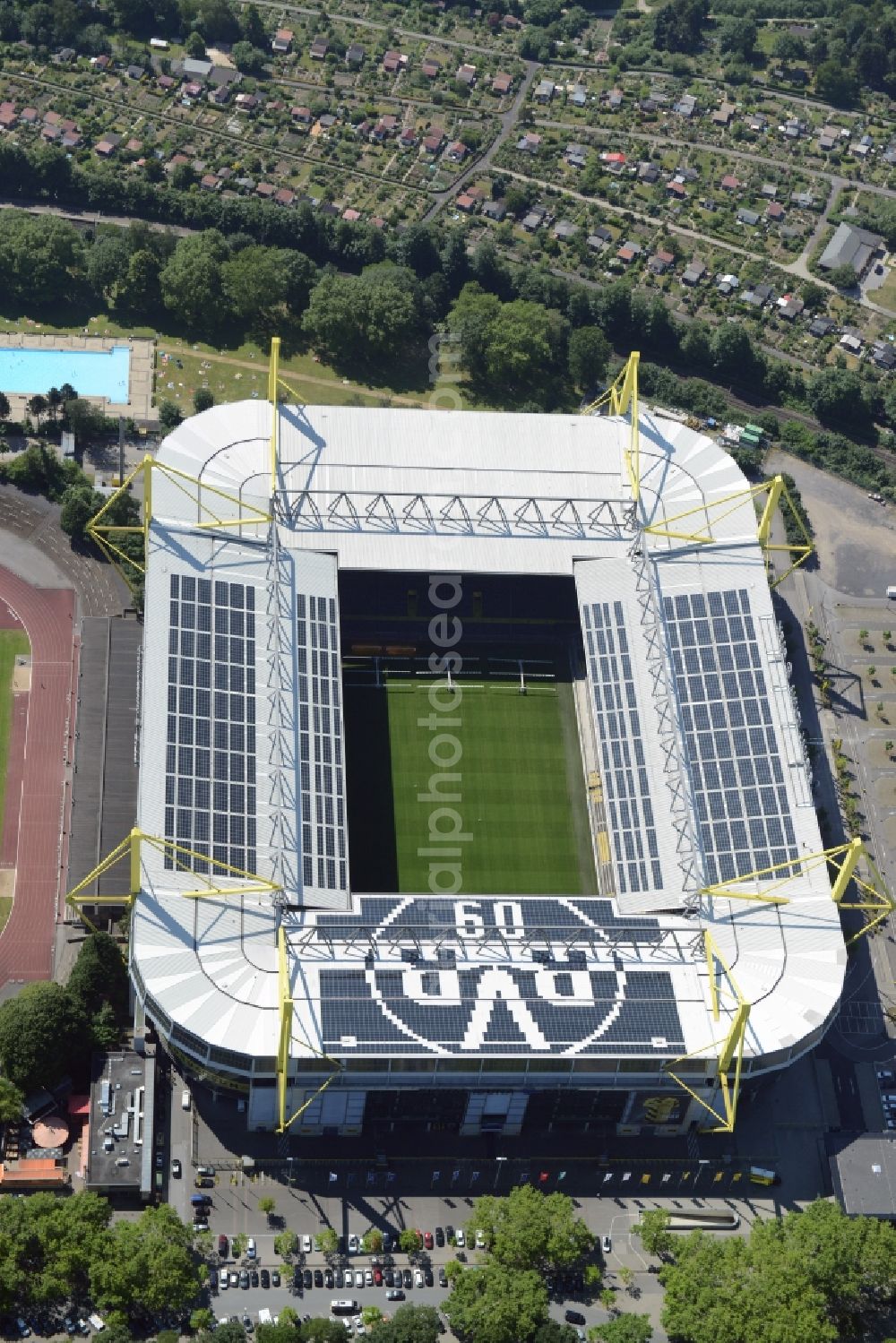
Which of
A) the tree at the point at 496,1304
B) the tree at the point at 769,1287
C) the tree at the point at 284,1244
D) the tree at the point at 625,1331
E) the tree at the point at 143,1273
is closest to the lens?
the tree at the point at 143,1273

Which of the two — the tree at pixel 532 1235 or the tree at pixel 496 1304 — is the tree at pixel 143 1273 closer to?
the tree at pixel 496 1304

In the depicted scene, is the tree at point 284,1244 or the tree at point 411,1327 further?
the tree at point 284,1244

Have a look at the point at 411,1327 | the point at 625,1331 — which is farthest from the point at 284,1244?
the point at 625,1331

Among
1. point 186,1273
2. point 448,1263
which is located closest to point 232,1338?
point 186,1273

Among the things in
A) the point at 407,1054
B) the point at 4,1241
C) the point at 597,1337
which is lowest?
the point at 597,1337

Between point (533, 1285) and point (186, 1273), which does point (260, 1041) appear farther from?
point (533, 1285)

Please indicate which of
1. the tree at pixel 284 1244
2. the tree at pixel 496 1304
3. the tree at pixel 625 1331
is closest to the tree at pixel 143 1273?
the tree at pixel 284 1244

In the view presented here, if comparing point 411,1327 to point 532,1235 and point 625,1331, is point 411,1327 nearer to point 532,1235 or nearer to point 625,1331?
point 532,1235

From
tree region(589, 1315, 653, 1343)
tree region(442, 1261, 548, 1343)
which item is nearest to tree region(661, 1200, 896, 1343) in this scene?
tree region(589, 1315, 653, 1343)
